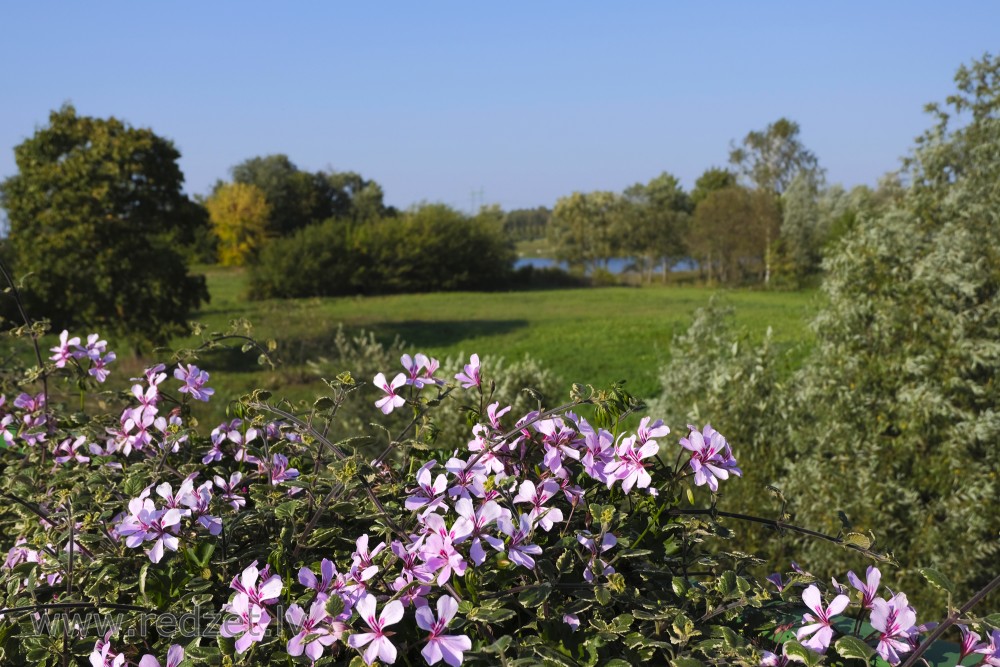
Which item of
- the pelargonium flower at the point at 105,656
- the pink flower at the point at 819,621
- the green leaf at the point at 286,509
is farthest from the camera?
the green leaf at the point at 286,509

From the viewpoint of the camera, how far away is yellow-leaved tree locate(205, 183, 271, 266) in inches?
1428

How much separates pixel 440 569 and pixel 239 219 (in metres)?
37.6

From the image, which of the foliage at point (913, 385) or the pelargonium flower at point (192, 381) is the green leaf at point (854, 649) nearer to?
the pelargonium flower at point (192, 381)

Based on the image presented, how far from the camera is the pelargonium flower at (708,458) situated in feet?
4.50

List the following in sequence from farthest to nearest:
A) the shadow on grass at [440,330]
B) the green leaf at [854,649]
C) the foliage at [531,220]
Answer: the foliage at [531,220] < the shadow on grass at [440,330] < the green leaf at [854,649]

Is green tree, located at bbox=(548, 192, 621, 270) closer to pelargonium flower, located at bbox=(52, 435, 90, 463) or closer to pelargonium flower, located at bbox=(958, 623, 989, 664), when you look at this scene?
pelargonium flower, located at bbox=(52, 435, 90, 463)

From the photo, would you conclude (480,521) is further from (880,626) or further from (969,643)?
(969,643)

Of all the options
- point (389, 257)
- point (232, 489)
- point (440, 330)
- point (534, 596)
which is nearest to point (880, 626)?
point (534, 596)

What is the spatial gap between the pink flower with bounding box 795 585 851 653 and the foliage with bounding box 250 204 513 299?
1082 inches

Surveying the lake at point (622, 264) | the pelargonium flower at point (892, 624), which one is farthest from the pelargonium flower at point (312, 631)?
the lake at point (622, 264)

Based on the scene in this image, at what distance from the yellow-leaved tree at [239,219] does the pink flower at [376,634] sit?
36.2 m

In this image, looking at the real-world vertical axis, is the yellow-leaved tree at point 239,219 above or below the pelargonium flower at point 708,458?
above

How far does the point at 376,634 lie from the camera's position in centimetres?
114

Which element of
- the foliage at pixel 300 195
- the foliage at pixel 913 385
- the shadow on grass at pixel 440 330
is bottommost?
the shadow on grass at pixel 440 330
